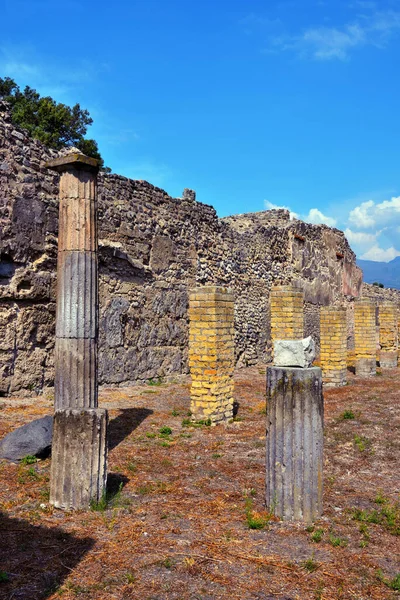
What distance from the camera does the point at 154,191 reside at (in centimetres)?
1245

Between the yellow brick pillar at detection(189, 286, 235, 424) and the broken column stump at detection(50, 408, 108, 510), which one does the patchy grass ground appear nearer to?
the broken column stump at detection(50, 408, 108, 510)

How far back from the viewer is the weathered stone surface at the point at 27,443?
5.85 meters

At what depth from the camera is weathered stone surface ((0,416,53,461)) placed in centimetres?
585

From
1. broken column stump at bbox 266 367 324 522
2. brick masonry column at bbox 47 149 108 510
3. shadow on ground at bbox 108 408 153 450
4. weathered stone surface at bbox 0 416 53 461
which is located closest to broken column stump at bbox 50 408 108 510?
brick masonry column at bbox 47 149 108 510

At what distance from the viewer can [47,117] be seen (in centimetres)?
2583

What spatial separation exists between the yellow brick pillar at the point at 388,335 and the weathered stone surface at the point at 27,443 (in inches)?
523

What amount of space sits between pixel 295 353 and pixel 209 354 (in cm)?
361

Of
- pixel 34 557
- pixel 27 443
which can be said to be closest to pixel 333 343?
pixel 27 443

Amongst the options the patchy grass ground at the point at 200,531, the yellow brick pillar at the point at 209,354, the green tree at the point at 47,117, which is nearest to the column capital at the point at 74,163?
the yellow brick pillar at the point at 209,354

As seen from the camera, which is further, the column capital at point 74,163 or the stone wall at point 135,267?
the stone wall at point 135,267

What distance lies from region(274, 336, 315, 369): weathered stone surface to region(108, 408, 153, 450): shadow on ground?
9.88ft

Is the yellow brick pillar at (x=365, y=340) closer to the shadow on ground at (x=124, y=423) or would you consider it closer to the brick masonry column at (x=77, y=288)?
the shadow on ground at (x=124, y=423)

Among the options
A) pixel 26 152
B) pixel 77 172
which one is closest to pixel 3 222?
pixel 26 152

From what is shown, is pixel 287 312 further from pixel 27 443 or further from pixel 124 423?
pixel 27 443
